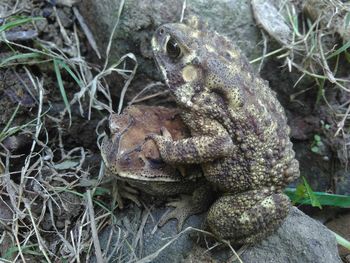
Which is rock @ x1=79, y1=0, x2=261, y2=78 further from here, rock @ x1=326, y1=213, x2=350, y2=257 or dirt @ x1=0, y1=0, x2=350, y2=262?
rock @ x1=326, y1=213, x2=350, y2=257

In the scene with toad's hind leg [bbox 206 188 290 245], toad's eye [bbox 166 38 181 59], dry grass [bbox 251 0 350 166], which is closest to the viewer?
toad's hind leg [bbox 206 188 290 245]

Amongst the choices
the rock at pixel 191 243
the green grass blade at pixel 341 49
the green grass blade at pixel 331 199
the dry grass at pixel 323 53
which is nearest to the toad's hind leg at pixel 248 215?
the rock at pixel 191 243

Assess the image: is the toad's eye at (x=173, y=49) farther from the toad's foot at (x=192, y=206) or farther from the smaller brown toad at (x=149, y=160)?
the toad's foot at (x=192, y=206)

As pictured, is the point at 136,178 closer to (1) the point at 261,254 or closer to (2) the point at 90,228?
(2) the point at 90,228

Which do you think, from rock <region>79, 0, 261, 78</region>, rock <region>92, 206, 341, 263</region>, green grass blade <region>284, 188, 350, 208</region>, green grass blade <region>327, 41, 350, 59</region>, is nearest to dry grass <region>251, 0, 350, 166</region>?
green grass blade <region>327, 41, 350, 59</region>

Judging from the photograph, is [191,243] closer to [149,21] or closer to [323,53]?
[149,21]

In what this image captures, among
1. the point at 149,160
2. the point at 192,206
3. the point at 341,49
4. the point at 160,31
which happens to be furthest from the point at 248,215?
the point at 341,49
